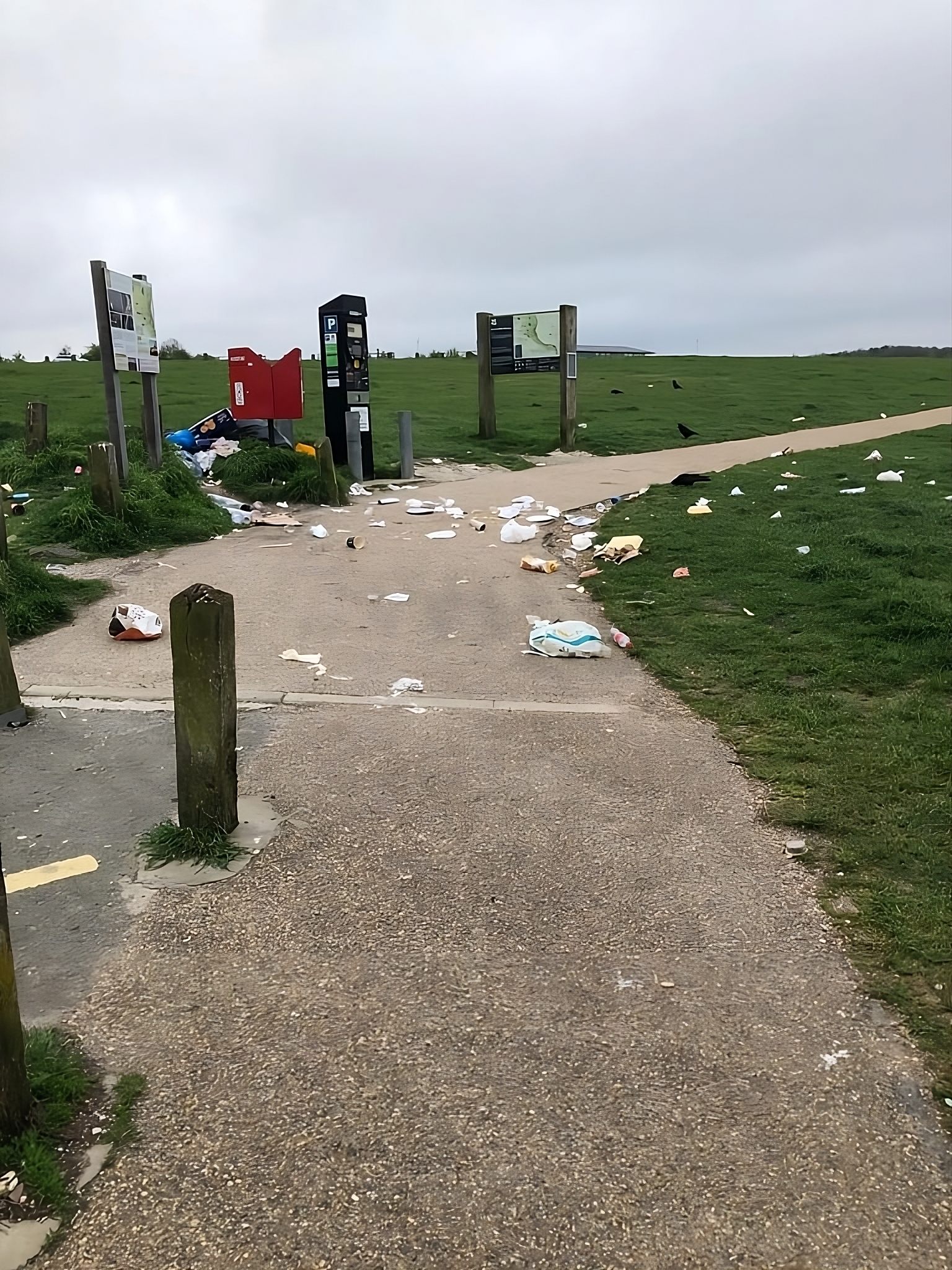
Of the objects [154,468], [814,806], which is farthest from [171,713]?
[154,468]

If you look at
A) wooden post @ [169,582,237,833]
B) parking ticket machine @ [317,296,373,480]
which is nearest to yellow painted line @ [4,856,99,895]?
wooden post @ [169,582,237,833]

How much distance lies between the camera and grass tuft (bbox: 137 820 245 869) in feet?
11.3

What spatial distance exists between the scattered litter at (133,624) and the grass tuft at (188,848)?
9.60ft

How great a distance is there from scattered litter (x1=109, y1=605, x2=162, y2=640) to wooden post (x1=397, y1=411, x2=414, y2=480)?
7.86 m

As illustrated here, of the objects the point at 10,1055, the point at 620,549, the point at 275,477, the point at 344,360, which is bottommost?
the point at 10,1055

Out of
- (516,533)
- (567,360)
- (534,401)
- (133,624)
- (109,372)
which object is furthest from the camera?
(534,401)

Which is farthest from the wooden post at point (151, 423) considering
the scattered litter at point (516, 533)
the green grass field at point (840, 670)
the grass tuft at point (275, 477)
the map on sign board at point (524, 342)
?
the map on sign board at point (524, 342)

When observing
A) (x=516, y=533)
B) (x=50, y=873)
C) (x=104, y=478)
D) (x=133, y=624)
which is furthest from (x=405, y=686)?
(x=104, y=478)

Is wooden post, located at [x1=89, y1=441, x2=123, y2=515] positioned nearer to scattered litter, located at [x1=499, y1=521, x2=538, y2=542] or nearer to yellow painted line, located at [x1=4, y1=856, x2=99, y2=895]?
scattered litter, located at [x1=499, y1=521, x2=538, y2=542]

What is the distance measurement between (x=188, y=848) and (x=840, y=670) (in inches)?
145

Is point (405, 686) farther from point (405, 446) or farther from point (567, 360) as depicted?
point (567, 360)

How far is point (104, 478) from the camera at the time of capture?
909 centimetres

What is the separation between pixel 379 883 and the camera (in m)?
3.31

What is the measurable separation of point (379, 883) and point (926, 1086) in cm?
173
